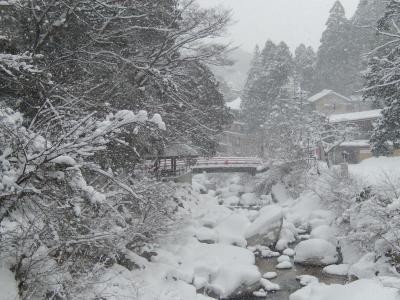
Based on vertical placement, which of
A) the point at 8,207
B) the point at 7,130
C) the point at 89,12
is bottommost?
the point at 8,207

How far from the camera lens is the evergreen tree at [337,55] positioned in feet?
153

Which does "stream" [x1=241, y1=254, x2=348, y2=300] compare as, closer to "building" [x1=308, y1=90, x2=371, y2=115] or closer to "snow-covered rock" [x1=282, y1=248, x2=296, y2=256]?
"snow-covered rock" [x1=282, y1=248, x2=296, y2=256]

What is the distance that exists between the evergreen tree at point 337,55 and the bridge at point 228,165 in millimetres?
21147

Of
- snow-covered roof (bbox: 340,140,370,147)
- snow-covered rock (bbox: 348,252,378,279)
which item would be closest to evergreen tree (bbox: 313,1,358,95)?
snow-covered roof (bbox: 340,140,370,147)

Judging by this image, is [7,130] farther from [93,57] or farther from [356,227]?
[356,227]

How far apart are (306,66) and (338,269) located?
132 ft

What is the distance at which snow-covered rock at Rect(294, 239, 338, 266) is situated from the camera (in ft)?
51.9

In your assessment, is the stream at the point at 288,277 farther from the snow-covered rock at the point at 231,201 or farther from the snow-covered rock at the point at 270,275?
the snow-covered rock at the point at 231,201

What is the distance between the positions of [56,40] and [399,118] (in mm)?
14297

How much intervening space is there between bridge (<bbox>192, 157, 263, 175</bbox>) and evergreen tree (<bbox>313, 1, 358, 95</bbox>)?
21.1 meters

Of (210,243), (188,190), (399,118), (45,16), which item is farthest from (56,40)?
(188,190)

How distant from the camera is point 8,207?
13.9ft

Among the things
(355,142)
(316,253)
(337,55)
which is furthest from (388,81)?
(337,55)

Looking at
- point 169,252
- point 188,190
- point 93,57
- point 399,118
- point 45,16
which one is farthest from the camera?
point 188,190
